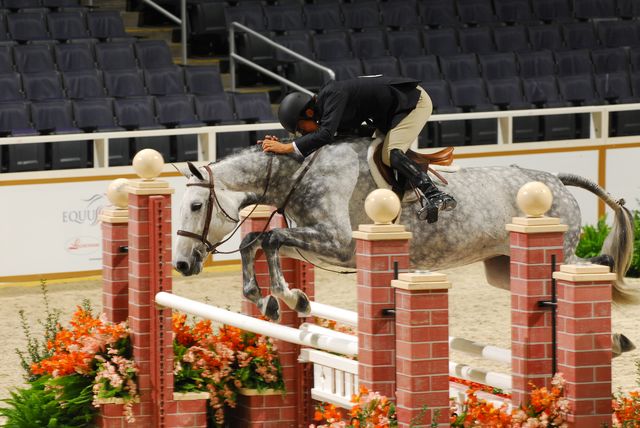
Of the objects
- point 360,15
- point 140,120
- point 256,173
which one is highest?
point 360,15

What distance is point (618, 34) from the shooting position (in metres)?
17.6

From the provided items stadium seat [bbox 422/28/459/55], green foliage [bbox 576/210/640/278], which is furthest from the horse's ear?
stadium seat [bbox 422/28/459/55]

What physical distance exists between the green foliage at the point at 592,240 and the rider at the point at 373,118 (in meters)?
5.30

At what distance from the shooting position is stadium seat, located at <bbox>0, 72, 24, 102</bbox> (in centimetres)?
1295

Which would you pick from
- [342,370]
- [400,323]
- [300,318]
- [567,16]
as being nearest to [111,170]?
[300,318]

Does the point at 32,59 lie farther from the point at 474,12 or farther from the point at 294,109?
the point at 294,109

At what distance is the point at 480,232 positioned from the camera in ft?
22.5

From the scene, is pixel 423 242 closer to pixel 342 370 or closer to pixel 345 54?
pixel 342 370

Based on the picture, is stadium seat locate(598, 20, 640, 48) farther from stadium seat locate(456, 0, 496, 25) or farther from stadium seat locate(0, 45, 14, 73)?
stadium seat locate(0, 45, 14, 73)

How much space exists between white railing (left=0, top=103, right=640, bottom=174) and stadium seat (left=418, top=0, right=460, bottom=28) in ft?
8.54

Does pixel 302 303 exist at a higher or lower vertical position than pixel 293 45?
lower

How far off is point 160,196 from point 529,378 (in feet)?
7.76

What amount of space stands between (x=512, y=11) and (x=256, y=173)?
38.1 feet

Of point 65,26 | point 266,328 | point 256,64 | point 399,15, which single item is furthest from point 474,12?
point 266,328
